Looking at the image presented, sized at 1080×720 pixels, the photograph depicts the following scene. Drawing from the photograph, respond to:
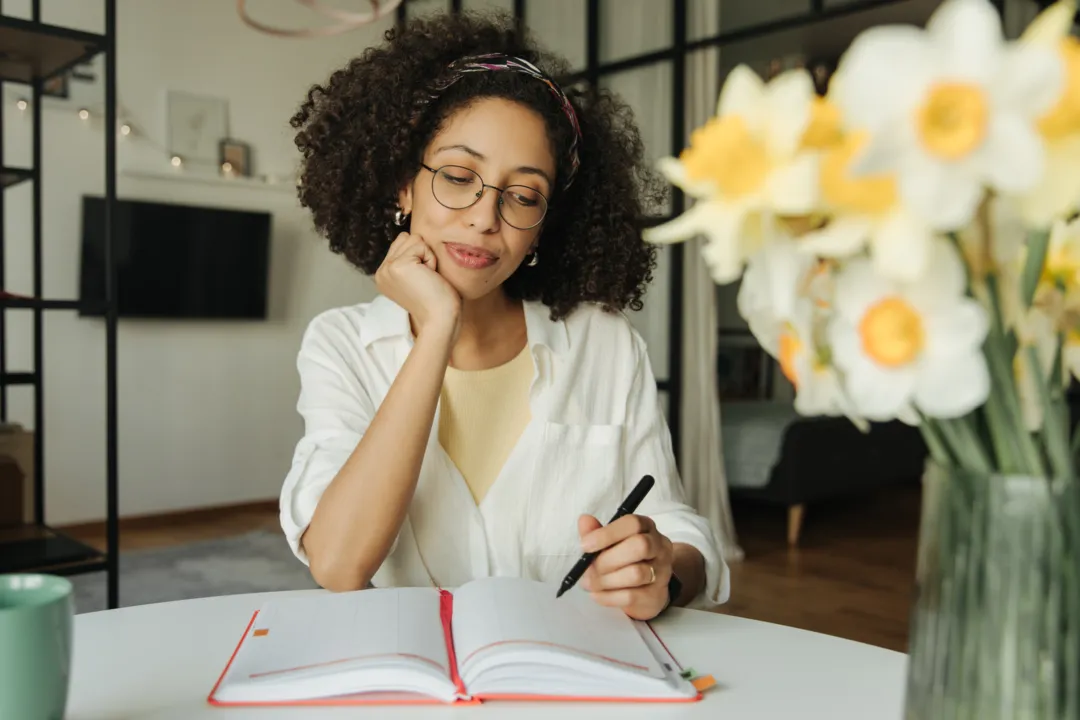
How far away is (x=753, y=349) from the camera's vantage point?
587 cm

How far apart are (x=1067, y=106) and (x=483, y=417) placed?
1031 mm

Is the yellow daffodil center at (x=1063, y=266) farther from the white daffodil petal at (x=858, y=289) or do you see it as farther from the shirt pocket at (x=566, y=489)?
the shirt pocket at (x=566, y=489)

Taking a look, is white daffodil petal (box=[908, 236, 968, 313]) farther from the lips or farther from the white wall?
the white wall

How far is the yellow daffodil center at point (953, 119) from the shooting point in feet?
1.16

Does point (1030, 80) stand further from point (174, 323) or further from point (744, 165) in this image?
point (174, 323)

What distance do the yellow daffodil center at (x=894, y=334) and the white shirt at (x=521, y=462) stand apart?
2.48 feet

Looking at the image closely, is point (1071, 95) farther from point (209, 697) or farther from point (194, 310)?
point (194, 310)

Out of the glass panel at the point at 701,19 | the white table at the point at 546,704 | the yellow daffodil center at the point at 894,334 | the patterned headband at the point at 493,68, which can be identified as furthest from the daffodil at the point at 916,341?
the glass panel at the point at 701,19

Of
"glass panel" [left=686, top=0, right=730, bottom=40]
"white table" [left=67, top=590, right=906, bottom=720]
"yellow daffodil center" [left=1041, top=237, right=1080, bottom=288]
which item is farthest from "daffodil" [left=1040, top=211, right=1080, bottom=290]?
"glass panel" [left=686, top=0, right=730, bottom=40]

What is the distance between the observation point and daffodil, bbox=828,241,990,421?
38 cm

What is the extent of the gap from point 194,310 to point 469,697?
4273 mm

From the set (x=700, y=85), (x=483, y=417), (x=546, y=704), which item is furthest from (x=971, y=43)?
(x=700, y=85)

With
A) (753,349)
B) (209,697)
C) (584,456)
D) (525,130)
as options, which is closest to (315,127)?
(525,130)

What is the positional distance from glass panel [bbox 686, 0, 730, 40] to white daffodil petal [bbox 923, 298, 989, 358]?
350 cm
